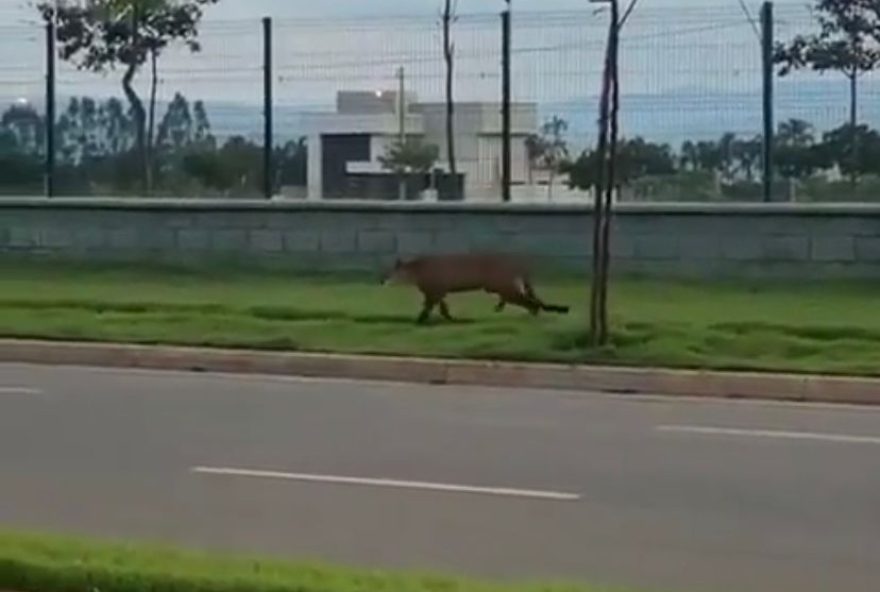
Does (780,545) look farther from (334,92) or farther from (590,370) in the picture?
(334,92)

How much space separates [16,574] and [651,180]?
15036mm

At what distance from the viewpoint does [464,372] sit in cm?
1505

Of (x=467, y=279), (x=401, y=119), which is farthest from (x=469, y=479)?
(x=401, y=119)

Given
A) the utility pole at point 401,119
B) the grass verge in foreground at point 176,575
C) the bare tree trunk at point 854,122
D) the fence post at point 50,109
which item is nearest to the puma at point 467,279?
the bare tree trunk at point 854,122

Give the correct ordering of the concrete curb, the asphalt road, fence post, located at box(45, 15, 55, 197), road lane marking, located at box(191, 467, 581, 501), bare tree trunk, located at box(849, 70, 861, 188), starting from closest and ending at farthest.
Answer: the asphalt road → road lane marking, located at box(191, 467, 581, 501) → the concrete curb → bare tree trunk, located at box(849, 70, 861, 188) → fence post, located at box(45, 15, 55, 197)

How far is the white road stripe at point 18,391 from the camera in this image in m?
14.2

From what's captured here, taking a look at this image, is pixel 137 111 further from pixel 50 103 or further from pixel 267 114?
pixel 267 114

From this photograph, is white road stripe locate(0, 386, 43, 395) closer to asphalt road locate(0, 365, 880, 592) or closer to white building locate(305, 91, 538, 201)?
asphalt road locate(0, 365, 880, 592)

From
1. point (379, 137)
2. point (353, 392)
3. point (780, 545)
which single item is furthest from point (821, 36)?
point (780, 545)

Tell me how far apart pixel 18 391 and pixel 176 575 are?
8.17 m

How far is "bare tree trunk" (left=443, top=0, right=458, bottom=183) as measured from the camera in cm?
2127

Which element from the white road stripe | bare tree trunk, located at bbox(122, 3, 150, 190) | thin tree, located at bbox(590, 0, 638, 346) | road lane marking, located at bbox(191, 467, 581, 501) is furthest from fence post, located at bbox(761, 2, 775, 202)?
road lane marking, located at bbox(191, 467, 581, 501)

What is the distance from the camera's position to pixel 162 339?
1667 cm

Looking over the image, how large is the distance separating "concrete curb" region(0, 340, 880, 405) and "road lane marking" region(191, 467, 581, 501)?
464 centimetres
